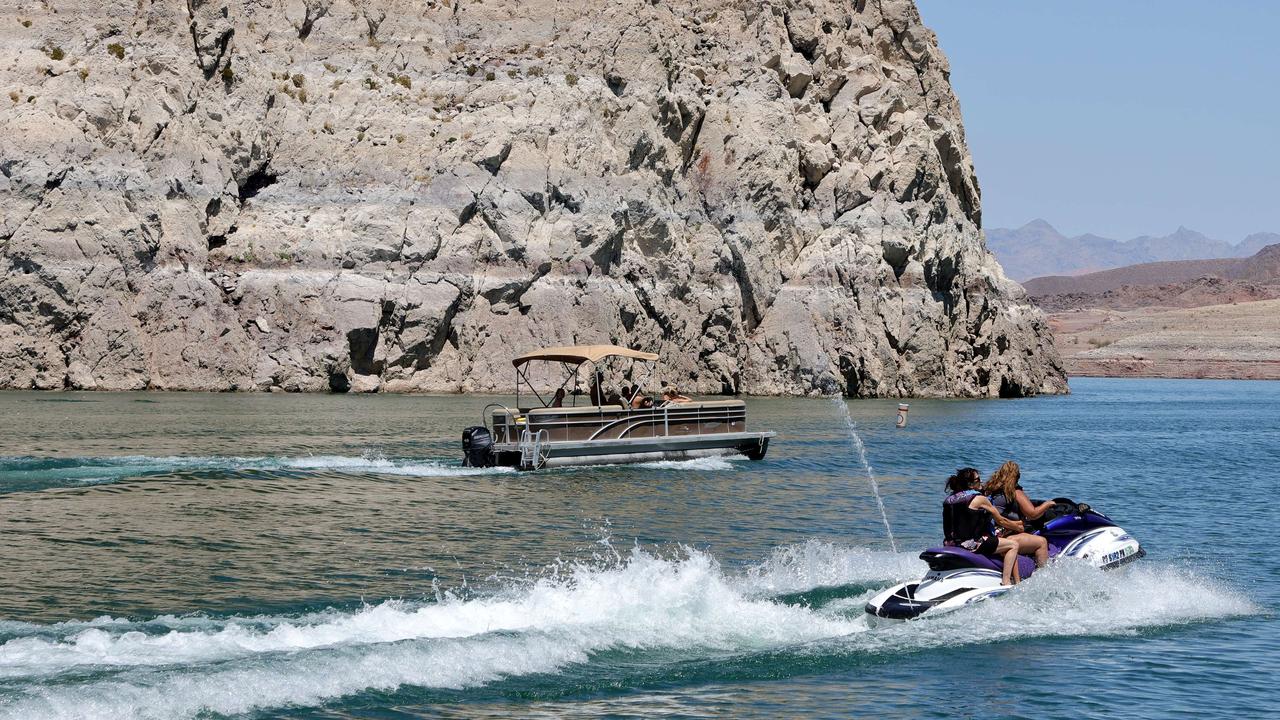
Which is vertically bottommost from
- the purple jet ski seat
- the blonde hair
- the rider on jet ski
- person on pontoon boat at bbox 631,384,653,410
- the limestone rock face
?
the purple jet ski seat

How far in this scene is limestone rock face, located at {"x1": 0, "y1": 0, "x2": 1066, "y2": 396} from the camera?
2813 inches

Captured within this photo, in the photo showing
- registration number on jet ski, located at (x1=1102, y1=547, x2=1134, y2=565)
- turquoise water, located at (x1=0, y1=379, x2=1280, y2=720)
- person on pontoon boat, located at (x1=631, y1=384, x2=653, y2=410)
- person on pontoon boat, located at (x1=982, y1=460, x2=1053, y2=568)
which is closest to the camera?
turquoise water, located at (x1=0, y1=379, x2=1280, y2=720)

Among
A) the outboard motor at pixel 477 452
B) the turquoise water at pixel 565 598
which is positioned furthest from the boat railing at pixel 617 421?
the turquoise water at pixel 565 598

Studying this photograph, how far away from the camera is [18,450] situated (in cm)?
3697

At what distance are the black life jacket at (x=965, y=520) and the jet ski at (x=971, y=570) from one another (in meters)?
0.40

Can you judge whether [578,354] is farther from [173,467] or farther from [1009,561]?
[1009,561]

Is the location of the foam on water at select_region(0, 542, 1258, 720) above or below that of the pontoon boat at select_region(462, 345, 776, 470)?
below

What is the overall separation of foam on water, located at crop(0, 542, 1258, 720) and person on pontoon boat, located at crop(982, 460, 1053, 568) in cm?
35

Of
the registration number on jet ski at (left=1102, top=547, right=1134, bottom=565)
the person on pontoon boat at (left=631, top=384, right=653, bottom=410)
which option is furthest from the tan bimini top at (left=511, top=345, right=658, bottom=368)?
the registration number on jet ski at (left=1102, top=547, right=1134, bottom=565)

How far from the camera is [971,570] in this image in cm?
1800

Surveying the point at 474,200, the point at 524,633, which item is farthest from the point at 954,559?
the point at 474,200

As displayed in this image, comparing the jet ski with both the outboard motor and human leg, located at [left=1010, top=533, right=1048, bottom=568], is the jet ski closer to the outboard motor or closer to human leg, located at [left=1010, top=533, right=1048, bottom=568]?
human leg, located at [left=1010, top=533, right=1048, bottom=568]

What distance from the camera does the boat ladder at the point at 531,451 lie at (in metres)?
38.4

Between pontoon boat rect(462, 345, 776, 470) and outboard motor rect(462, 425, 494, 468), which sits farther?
pontoon boat rect(462, 345, 776, 470)
